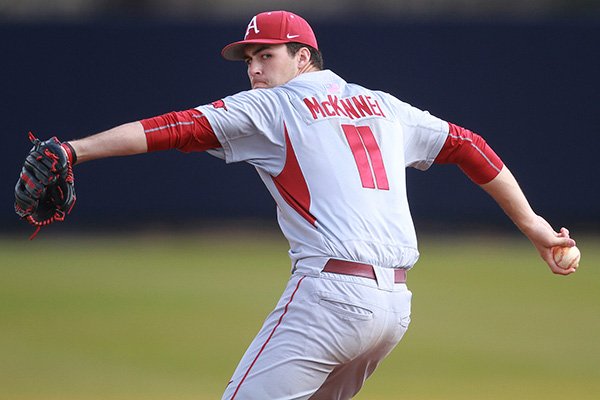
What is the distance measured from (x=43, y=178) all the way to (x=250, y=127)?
2.93ft

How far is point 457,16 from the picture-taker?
1680 cm

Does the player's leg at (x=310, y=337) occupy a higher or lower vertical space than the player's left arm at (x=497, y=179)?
lower

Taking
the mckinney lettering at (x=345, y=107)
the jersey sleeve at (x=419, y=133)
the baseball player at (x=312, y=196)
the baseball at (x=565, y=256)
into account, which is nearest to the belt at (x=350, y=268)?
the baseball player at (x=312, y=196)

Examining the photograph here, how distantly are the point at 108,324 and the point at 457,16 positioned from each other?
8.40m

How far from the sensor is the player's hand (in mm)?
5168

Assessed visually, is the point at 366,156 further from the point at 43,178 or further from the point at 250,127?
the point at 43,178

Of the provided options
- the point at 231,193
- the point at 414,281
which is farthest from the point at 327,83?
the point at 231,193

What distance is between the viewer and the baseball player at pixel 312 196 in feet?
14.1

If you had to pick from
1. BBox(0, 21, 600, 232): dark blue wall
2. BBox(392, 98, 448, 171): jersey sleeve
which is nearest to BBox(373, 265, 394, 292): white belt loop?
BBox(392, 98, 448, 171): jersey sleeve

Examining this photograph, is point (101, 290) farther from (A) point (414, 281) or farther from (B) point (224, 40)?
(B) point (224, 40)

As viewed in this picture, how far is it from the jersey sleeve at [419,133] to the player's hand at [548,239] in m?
0.58

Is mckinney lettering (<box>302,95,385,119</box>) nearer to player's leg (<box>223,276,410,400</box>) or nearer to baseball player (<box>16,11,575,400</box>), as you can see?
baseball player (<box>16,11,575,400</box>)

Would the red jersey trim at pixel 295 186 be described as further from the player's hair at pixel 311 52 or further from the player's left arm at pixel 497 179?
the player's left arm at pixel 497 179

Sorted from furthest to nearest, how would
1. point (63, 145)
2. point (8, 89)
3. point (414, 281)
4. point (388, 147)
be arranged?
point (8, 89), point (414, 281), point (388, 147), point (63, 145)
